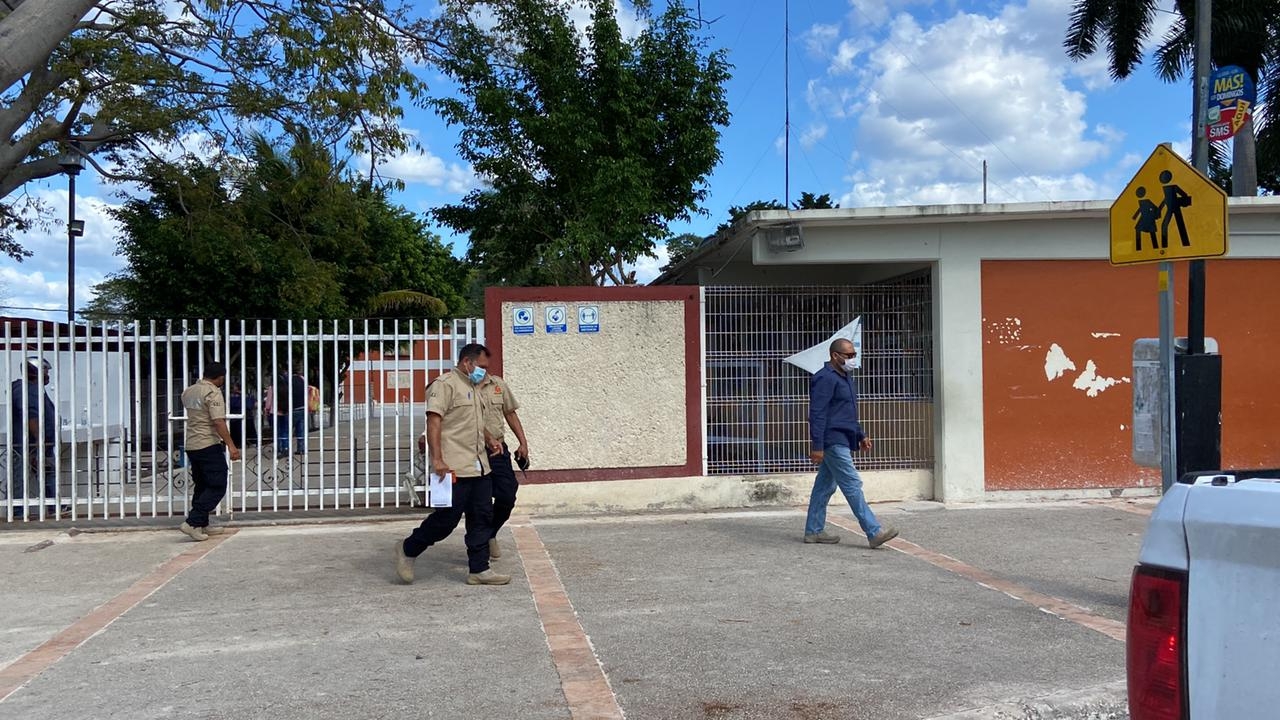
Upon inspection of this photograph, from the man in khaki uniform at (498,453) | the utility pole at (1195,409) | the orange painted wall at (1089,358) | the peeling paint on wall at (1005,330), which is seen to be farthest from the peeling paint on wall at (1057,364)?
the man in khaki uniform at (498,453)

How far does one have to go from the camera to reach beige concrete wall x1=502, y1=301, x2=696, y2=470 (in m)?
9.17

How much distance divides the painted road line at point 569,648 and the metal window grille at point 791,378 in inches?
116

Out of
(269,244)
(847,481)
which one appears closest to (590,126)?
(269,244)

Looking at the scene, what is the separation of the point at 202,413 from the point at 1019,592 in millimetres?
6540

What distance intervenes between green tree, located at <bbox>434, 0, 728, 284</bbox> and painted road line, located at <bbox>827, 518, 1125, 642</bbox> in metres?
7.29

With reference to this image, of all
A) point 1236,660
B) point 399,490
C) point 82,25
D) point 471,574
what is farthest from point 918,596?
point 82,25

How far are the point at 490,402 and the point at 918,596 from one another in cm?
321

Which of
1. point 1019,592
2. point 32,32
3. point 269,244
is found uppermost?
point 32,32

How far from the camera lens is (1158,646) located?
2.06m

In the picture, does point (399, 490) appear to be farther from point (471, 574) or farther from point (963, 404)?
point (963, 404)

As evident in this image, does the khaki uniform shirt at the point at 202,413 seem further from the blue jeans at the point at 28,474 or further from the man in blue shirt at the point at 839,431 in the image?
the man in blue shirt at the point at 839,431

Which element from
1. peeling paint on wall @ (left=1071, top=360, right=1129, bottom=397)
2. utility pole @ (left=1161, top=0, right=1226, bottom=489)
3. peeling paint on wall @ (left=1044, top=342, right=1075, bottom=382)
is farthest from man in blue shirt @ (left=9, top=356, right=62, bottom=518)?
peeling paint on wall @ (left=1071, top=360, right=1129, bottom=397)

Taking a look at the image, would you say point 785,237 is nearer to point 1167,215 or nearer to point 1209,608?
point 1167,215

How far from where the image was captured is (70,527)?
8492 millimetres
